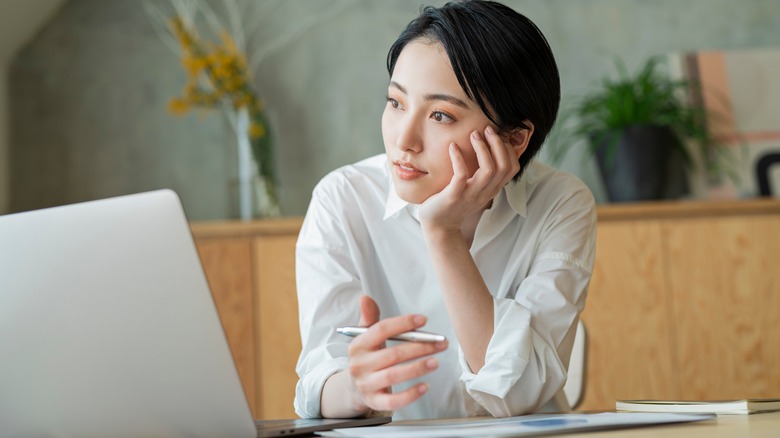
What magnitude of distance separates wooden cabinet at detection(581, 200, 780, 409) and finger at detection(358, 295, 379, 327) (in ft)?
5.45

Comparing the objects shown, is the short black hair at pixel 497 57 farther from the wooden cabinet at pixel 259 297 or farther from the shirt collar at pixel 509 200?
the wooden cabinet at pixel 259 297

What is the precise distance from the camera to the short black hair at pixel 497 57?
1.32 meters

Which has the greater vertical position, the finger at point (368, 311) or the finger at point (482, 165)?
the finger at point (482, 165)

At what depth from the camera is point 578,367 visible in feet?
5.97

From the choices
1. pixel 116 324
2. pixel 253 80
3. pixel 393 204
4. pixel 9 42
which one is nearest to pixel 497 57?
pixel 393 204

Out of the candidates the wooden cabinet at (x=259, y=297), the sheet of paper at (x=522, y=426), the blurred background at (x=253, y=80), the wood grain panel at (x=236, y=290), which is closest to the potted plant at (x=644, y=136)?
the blurred background at (x=253, y=80)

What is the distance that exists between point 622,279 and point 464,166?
1.42 meters

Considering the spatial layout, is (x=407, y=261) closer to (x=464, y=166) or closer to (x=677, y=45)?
(x=464, y=166)

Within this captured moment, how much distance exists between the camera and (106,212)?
0.81 metres

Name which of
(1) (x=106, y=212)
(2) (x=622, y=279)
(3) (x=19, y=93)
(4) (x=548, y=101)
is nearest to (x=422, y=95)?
(4) (x=548, y=101)

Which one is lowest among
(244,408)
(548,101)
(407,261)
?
(244,408)

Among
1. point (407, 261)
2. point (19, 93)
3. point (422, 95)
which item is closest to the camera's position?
point (422, 95)

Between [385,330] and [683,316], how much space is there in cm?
187

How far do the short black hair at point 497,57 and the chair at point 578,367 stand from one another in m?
0.59
